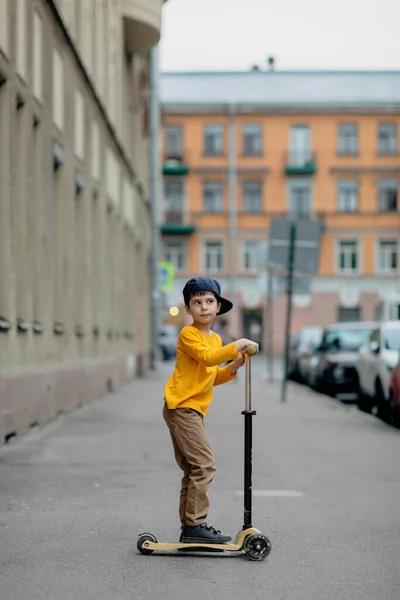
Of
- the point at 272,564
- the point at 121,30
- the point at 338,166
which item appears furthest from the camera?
the point at 338,166

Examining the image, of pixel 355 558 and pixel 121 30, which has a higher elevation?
pixel 121 30

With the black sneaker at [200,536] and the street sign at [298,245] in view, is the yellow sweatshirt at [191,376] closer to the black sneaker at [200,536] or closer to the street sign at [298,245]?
the black sneaker at [200,536]

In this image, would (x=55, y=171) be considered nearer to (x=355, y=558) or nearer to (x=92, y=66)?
(x=92, y=66)

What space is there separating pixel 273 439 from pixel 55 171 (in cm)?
566

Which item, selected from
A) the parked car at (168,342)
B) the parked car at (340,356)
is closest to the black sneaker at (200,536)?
the parked car at (340,356)

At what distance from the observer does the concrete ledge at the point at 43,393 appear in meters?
13.0

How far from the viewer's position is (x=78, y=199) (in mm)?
21047

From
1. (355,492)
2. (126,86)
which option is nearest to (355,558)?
(355,492)

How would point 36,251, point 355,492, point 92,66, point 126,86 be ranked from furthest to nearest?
point 126,86, point 92,66, point 36,251, point 355,492

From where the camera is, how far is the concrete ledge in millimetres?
12961

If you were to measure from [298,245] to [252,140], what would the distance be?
45.3 metres

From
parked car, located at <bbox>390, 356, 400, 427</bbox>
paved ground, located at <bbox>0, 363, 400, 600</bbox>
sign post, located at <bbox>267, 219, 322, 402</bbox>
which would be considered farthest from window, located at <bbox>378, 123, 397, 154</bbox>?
paved ground, located at <bbox>0, 363, 400, 600</bbox>

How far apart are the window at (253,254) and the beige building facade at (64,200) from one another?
3512cm

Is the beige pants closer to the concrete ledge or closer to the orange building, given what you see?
the concrete ledge
